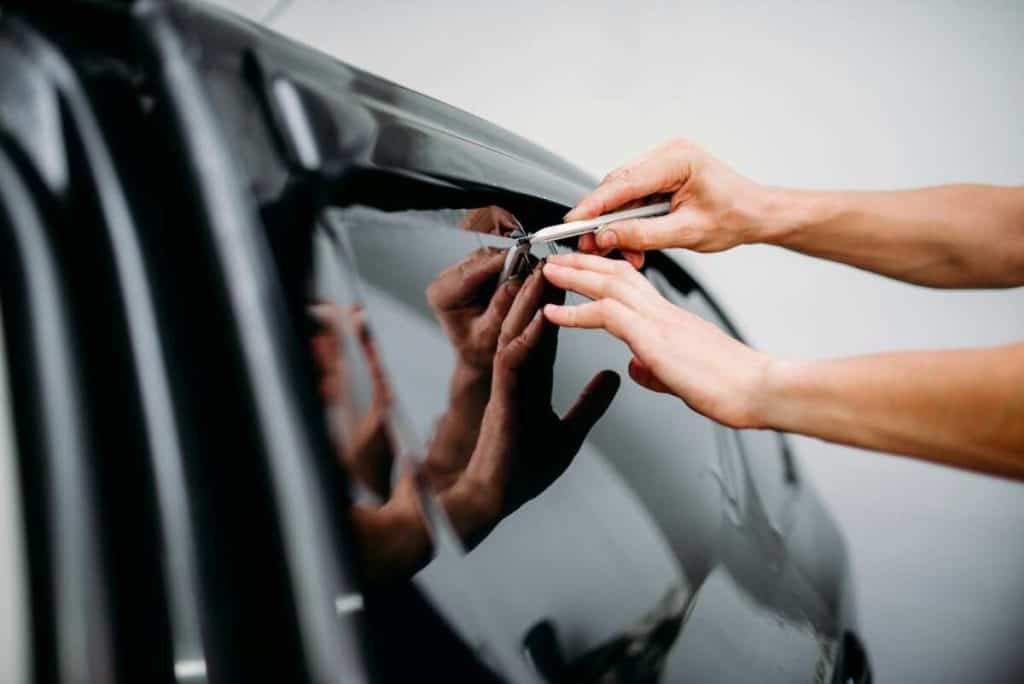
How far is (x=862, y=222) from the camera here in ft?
2.62

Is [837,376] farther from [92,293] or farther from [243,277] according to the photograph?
[92,293]

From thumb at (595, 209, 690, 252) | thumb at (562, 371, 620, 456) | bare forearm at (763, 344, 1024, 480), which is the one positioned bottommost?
bare forearm at (763, 344, 1024, 480)

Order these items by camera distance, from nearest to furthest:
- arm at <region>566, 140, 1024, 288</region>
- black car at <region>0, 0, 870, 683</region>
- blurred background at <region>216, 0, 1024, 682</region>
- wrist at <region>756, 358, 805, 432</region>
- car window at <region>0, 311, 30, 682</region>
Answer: black car at <region>0, 0, 870, 683</region> < wrist at <region>756, 358, 805, 432</region> < car window at <region>0, 311, 30, 682</region> < arm at <region>566, 140, 1024, 288</region> < blurred background at <region>216, 0, 1024, 682</region>

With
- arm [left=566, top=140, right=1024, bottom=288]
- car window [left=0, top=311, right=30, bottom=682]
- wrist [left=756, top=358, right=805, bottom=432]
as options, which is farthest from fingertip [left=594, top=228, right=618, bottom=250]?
car window [left=0, top=311, right=30, bottom=682]

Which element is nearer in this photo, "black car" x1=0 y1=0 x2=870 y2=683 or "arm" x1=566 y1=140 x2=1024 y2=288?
"black car" x1=0 y1=0 x2=870 y2=683

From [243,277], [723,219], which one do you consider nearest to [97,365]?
[243,277]

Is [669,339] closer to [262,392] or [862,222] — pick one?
[262,392]

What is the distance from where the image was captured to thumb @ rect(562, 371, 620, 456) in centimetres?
50

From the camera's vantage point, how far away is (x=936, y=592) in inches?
44.8

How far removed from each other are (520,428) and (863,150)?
1.27 meters

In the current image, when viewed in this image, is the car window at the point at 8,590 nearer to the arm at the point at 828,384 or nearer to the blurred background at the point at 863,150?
the arm at the point at 828,384

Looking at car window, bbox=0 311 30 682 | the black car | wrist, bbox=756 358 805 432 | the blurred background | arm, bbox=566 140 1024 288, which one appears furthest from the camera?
the blurred background

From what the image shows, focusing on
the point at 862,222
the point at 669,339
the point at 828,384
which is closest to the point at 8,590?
the point at 669,339

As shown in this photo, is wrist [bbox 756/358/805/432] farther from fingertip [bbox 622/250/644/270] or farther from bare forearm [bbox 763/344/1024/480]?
fingertip [bbox 622/250/644/270]
